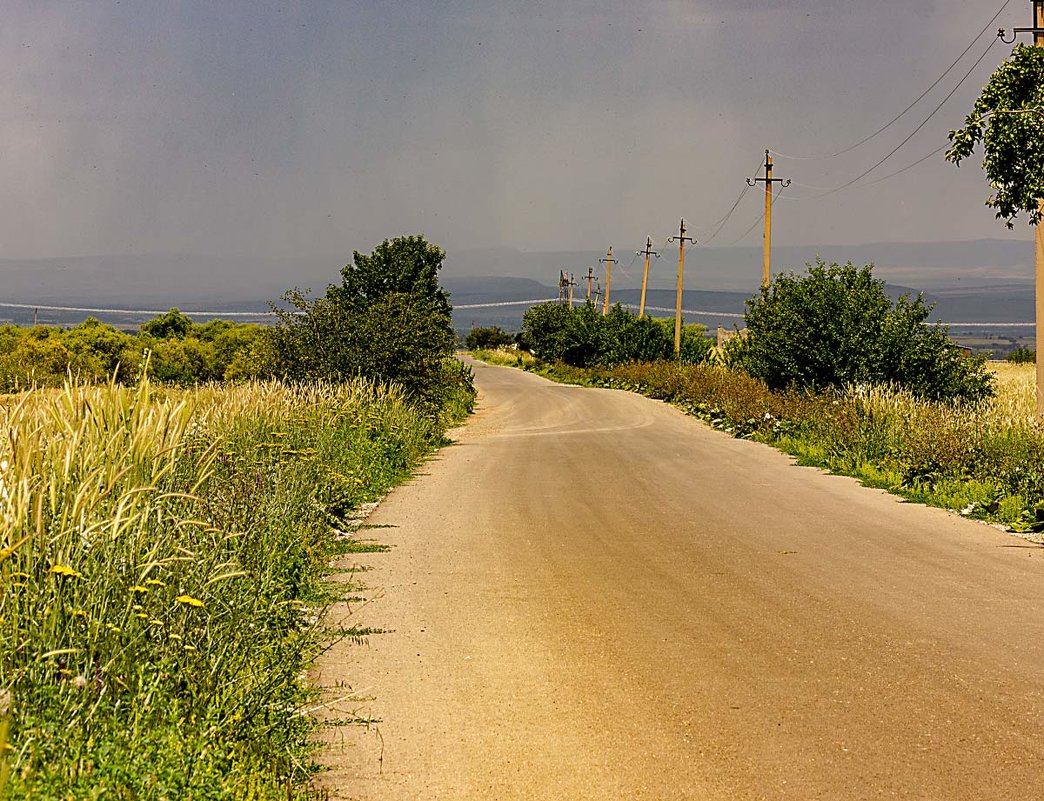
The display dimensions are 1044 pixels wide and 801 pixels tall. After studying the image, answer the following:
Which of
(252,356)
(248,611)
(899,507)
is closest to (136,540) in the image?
(248,611)

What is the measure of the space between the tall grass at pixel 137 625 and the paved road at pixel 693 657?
0.47 metres

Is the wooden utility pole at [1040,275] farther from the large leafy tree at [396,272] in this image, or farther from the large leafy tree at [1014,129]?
the large leafy tree at [396,272]

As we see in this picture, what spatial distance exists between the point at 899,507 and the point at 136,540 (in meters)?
11.4

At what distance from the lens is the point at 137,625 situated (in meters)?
5.32

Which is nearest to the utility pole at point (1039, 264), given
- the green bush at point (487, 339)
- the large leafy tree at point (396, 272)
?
the large leafy tree at point (396, 272)

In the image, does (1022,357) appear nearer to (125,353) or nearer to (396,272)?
(396,272)

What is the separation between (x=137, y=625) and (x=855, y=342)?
76.9 ft

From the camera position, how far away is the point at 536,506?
14.9m

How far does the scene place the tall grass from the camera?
4359mm

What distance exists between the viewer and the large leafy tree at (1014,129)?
578 inches

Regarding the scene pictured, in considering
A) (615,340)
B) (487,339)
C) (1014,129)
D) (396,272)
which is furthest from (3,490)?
(487,339)

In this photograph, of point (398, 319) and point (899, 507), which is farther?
point (398, 319)

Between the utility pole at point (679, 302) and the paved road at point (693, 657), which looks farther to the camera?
the utility pole at point (679, 302)

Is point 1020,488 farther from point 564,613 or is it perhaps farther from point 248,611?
point 248,611
